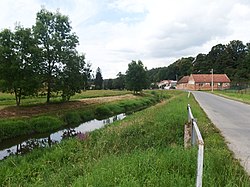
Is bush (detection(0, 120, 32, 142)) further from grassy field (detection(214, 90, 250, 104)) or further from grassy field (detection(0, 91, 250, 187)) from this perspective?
grassy field (detection(214, 90, 250, 104))

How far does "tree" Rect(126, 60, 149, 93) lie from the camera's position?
63.8 meters

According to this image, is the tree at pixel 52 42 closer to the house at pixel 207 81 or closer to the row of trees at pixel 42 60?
the row of trees at pixel 42 60

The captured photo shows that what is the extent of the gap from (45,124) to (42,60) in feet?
36.1

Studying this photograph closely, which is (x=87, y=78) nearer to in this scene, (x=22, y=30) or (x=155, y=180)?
(x=22, y=30)

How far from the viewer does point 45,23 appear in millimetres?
33219

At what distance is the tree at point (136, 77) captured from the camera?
63.8 metres

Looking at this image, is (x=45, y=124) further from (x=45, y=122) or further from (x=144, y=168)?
(x=144, y=168)

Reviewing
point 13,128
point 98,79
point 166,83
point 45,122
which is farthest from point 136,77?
point 166,83

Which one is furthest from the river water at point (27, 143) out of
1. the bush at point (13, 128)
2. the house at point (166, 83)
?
the house at point (166, 83)

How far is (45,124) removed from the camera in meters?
21.9

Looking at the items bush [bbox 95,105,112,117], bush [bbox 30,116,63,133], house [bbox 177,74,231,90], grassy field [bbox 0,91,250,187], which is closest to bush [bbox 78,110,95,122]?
bush [bbox 95,105,112,117]

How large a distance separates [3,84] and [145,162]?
2464cm

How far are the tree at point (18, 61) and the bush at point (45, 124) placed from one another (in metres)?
5.86

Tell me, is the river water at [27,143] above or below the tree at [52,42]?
below
